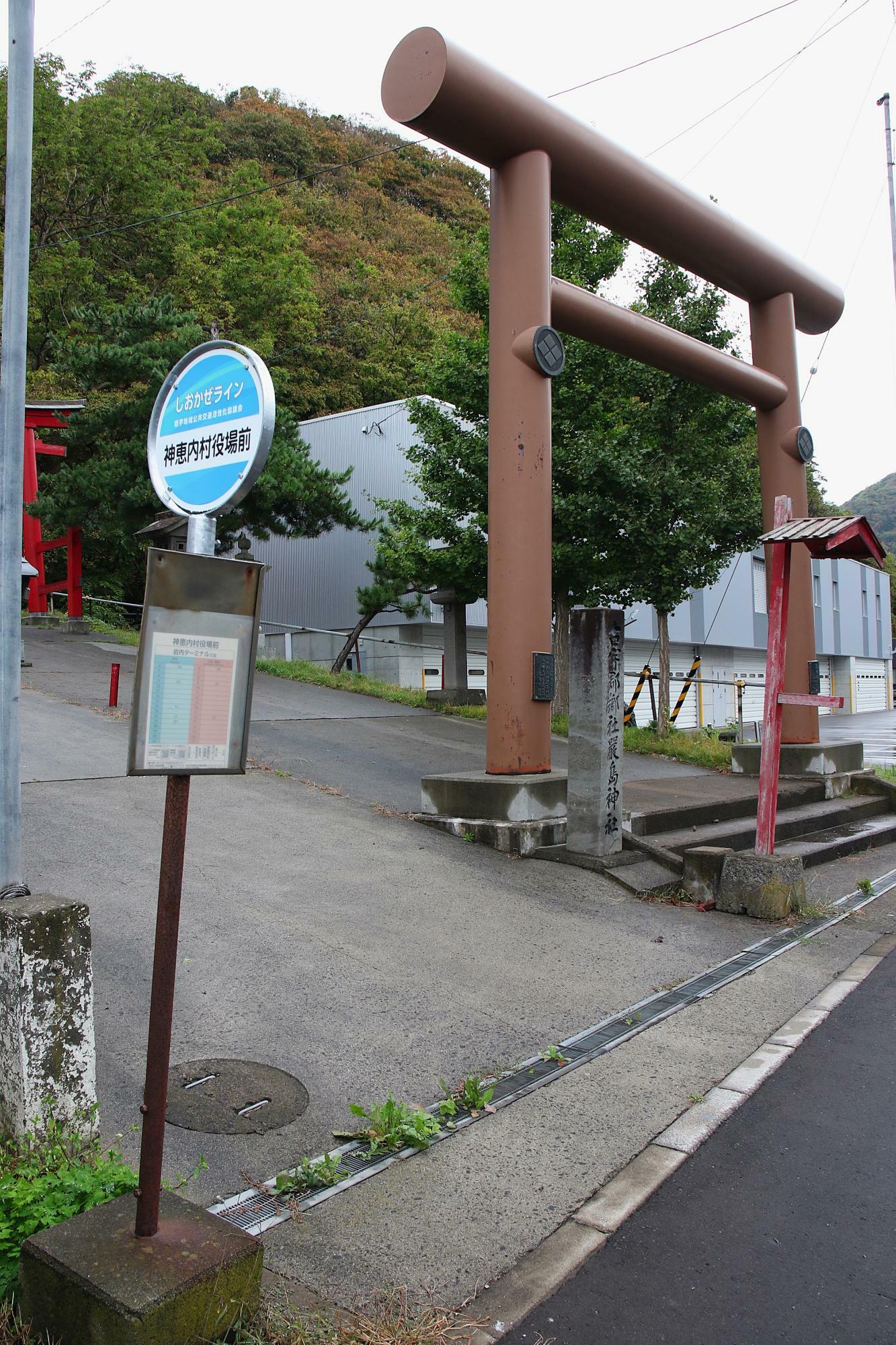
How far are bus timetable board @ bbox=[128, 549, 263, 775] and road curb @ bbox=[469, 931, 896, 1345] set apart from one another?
5.58 ft

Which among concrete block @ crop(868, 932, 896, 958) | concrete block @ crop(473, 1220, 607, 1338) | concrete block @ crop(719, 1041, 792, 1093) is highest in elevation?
concrete block @ crop(868, 932, 896, 958)

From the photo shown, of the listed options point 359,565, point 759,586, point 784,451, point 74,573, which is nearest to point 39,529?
point 74,573

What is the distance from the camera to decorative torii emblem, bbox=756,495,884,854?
7.46 m

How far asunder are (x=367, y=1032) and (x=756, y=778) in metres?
9.28

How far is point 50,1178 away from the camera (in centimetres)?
286

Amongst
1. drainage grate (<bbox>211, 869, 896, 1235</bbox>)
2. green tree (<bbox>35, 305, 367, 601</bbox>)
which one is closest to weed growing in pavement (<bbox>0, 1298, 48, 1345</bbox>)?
drainage grate (<bbox>211, 869, 896, 1235</bbox>)

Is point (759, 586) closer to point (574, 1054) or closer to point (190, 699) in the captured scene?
point (574, 1054)

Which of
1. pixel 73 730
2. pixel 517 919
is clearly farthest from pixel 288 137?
pixel 517 919

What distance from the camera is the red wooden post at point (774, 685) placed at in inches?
294

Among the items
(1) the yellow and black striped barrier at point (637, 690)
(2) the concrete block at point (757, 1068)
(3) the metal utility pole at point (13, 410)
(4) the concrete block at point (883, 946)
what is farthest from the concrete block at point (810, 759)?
(3) the metal utility pole at point (13, 410)

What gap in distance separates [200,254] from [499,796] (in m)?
27.1

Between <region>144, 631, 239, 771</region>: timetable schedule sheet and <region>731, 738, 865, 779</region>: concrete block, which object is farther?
<region>731, 738, 865, 779</region>: concrete block

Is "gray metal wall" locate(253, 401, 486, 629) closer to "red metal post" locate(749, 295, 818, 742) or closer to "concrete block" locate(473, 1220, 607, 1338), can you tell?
"red metal post" locate(749, 295, 818, 742)

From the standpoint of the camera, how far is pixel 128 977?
4914mm
